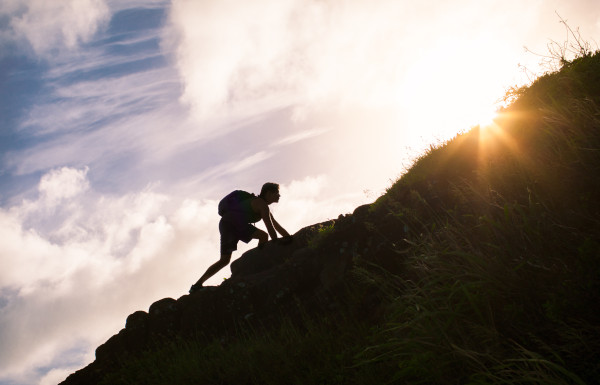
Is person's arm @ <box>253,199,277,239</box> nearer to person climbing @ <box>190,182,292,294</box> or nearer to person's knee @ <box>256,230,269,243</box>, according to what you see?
person climbing @ <box>190,182,292,294</box>

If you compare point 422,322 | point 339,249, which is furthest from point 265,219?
point 422,322

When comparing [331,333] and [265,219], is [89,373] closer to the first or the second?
[265,219]

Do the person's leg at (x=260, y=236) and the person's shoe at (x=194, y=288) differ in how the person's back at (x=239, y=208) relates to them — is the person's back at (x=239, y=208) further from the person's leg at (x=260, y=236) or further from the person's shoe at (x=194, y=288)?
the person's shoe at (x=194, y=288)

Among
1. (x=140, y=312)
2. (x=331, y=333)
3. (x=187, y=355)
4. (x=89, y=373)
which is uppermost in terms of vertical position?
(x=140, y=312)

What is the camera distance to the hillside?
1925 millimetres

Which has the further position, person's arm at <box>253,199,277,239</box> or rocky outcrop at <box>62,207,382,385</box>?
person's arm at <box>253,199,277,239</box>

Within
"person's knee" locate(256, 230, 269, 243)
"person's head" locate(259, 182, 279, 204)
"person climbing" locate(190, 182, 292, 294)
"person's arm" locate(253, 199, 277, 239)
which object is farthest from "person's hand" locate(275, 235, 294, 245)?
"person's head" locate(259, 182, 279, 204)

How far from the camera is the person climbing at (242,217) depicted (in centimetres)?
797

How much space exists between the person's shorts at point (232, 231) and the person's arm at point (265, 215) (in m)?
0.59

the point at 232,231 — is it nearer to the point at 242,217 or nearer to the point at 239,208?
the point at 242,217

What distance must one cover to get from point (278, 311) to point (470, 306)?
14.0ft

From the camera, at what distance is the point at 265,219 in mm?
7766

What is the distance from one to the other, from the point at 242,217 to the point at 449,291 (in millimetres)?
6179

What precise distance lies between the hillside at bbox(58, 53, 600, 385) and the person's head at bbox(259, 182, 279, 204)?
5.60 ft
